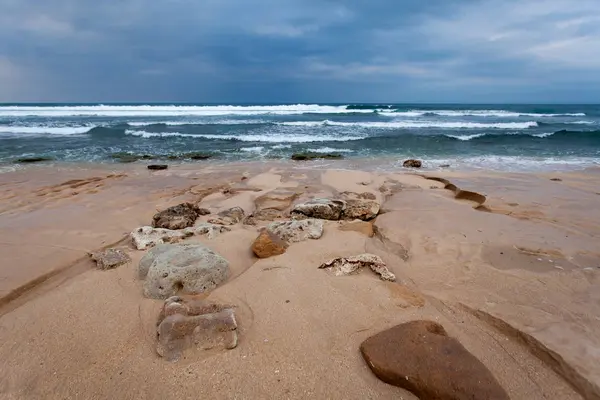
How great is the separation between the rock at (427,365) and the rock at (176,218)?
3126mm

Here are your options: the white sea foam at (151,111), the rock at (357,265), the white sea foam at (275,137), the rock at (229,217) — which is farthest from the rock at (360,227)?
the white sea foam at (151,111)

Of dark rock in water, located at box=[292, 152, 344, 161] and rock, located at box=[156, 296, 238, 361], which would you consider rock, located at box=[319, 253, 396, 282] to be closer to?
rock, located at box=[156, 296, 238, 361]

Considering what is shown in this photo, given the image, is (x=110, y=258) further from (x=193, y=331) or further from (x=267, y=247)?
(x=193, y=331)

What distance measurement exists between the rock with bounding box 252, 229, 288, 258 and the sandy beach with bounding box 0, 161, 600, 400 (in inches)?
3.6

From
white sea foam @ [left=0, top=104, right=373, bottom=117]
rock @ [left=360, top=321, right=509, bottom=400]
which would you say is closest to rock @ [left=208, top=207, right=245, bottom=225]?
rock @ [left=360, top=321, right=509, bottom=400]

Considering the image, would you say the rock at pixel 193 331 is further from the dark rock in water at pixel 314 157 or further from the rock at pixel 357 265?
the dark rock in water at pixel 314 157

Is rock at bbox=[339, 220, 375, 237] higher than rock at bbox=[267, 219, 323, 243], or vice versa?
rock at bbox=[267, 219, 323, 243]

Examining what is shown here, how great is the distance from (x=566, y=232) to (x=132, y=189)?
713cm

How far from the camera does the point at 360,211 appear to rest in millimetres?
4957

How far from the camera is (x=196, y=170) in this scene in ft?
31.4

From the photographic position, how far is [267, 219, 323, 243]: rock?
13.1 feet

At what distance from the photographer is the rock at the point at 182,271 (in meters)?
2.93

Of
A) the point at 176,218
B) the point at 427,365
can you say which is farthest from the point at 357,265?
the point at 176,218

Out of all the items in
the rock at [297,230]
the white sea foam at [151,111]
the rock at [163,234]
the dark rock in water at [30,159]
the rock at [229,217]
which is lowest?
the dark rock in water at [30,159]
